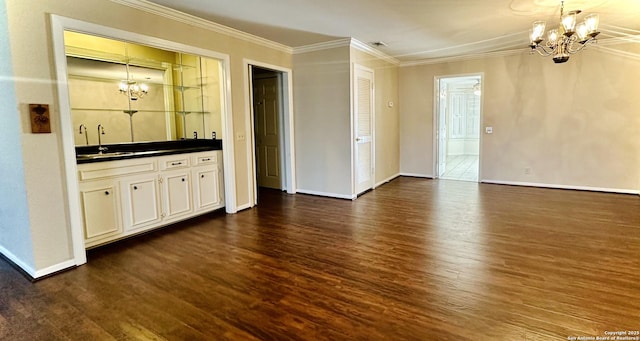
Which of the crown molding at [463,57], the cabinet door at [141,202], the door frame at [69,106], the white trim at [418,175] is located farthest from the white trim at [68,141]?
the white trim at [418,175]

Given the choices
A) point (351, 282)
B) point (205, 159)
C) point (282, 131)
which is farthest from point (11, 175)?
point (282, 131)

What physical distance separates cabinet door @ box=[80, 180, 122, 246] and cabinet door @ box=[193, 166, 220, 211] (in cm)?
103

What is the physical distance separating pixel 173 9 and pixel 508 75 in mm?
5665

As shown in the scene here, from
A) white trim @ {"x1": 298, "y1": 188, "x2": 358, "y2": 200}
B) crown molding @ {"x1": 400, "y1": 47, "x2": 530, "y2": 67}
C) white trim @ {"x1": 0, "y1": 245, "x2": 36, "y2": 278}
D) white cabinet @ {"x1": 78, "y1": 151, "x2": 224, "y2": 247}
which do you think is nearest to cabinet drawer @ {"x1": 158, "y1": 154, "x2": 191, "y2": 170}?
white cabinet @ {"x1": 78, "y1": 151, "x2": 224, "y2": 247}

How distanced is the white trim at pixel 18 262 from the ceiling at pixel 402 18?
2.75 m

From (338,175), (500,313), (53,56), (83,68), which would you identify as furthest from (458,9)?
(83,68)

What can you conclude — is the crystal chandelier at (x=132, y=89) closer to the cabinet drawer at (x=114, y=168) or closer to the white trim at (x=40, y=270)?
the cabinet drawer at (x=114, y=168)

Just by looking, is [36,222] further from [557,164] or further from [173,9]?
[557,164]

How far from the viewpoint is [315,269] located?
289cm

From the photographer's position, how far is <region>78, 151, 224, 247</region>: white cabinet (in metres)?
3.33

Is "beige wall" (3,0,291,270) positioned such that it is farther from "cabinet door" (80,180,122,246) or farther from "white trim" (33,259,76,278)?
"cabinet door" (80,180,122,246)

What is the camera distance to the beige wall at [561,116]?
5.40 meters

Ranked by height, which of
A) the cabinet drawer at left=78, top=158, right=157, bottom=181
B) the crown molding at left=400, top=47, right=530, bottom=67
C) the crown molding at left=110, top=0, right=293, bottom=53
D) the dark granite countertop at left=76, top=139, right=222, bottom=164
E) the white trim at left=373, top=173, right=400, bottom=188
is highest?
the crown molding at left=400, top=47, right=530, bottom=67

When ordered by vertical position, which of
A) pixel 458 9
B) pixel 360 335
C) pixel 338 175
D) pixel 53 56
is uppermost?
pixel 458 9
